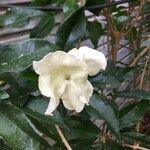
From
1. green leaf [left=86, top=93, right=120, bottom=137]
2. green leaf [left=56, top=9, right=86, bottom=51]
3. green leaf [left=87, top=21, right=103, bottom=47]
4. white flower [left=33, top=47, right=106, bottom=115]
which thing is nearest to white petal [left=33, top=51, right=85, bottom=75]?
white flower [left=33, top=47, right=106, bottom=115]

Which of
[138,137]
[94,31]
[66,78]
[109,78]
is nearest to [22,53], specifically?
[66,78]

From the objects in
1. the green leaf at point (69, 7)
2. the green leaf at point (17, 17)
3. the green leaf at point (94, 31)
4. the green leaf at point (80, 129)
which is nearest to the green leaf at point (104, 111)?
the green leaf at point (80, 129)

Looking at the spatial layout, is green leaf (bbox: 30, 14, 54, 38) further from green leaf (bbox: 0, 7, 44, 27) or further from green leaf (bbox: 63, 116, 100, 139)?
green leaf (bbox: 63, 116, 100, 139)

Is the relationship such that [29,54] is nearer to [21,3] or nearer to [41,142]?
[41,142]

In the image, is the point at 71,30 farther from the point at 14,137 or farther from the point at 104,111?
the point at 14,137

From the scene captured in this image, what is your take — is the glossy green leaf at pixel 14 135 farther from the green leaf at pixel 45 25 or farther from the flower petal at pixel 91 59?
the green leaf at pixel 45 25
